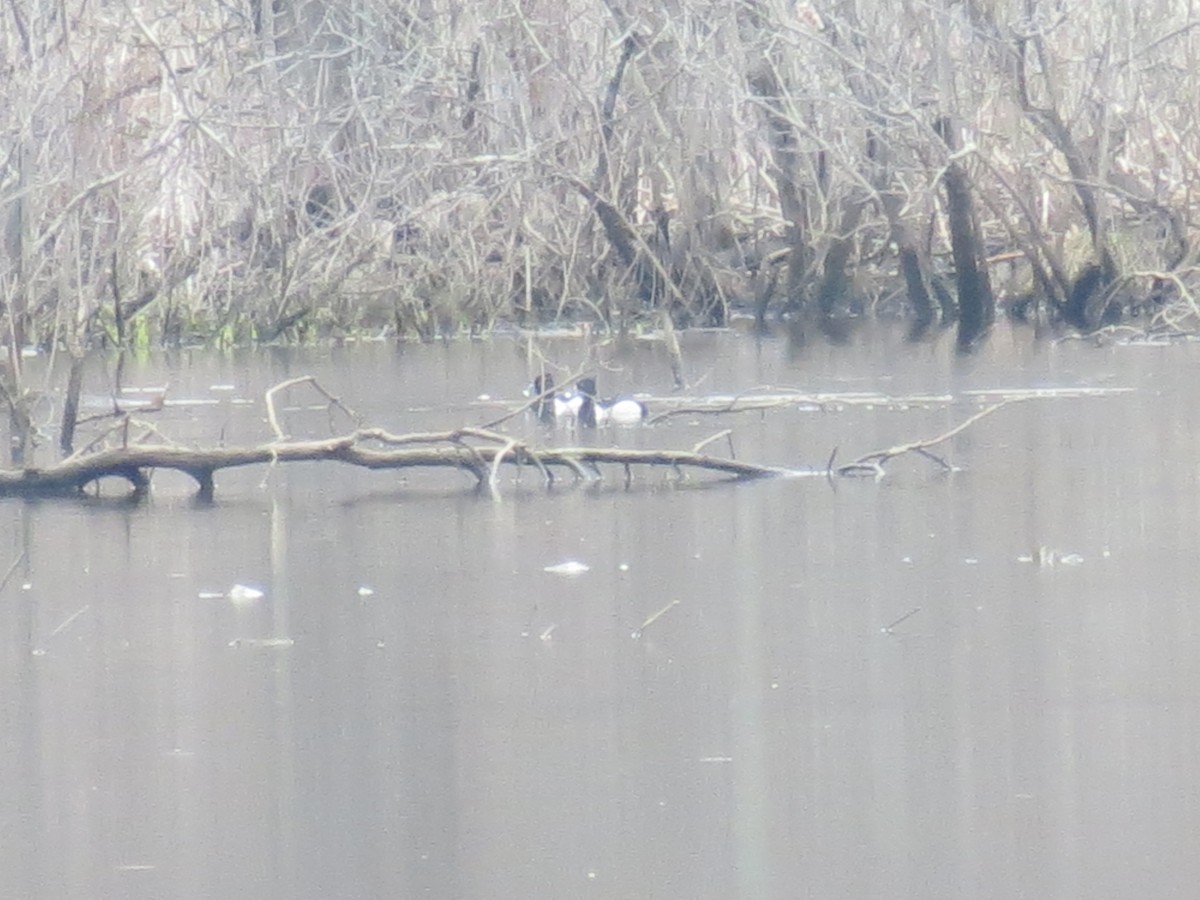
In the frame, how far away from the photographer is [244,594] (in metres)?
7.28

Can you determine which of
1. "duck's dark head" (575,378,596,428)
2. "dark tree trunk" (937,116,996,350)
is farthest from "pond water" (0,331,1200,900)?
"dark tree trunk" (937,116,996,350)

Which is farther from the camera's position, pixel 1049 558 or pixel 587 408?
pixel 587 408

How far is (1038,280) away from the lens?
20.1 m

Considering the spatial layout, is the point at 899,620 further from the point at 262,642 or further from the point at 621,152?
the point at 621,152

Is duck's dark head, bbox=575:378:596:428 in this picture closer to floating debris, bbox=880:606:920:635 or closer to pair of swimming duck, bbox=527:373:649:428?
pair of swimming duck, bbox=527:373:649:428

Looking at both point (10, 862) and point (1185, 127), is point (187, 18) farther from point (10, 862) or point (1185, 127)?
point (10, 862)

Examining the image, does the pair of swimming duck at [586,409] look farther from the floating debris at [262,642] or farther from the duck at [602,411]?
the floating debris at [262,642]

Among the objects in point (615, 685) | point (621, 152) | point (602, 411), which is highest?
point (621, 152)

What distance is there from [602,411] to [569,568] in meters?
4.48

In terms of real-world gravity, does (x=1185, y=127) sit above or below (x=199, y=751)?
above

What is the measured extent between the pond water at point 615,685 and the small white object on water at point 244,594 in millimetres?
66

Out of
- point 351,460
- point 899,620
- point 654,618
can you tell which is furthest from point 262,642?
point 351,460

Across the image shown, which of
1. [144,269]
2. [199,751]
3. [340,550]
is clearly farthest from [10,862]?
[144,269]

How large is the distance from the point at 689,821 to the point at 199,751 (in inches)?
44.9
